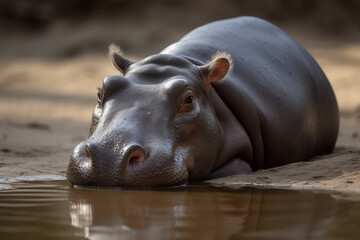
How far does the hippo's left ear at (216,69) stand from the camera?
5.10 meters

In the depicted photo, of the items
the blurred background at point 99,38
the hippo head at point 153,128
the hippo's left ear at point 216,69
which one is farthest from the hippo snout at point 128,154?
the blurred background at point 99,38

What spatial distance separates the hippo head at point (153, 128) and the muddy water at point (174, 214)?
0.14 m

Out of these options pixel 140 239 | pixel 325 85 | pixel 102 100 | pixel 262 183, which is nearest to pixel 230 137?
pixel 262 183

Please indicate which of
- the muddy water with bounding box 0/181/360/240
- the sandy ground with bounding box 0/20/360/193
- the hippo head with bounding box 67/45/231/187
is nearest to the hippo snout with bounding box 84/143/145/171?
the hippo head with bounding box 67/45/231/187

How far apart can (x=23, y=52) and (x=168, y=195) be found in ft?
49.1

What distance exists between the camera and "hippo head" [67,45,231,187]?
165 inches

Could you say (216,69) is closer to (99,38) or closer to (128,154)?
(128,154)

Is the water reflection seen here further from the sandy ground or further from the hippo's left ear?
the hippo's left ear

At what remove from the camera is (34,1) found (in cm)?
1938

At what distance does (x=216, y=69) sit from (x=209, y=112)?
0.35 m

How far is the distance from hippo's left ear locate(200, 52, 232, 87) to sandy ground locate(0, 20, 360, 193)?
2.44 ft

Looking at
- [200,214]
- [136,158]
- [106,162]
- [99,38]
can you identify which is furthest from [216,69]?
[99,38]

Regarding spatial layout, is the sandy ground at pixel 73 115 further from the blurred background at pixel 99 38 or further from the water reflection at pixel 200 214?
the water reflection at pixel 200 214

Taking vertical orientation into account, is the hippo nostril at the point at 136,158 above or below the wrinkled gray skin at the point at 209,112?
below
